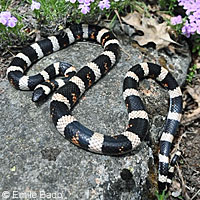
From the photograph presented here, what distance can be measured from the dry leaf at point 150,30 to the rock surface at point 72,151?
1001 millimetres

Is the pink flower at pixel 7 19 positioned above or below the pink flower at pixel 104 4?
below

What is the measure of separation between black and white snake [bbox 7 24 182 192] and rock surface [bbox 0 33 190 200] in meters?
0.15

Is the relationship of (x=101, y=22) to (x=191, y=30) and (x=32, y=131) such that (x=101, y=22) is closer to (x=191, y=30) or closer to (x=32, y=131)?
(x=191, y=30)

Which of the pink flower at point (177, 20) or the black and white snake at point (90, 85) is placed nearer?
the black and white snake at point (90, 85)

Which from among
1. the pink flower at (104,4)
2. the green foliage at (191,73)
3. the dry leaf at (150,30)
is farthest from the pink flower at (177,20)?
the pink flower at (104,4)

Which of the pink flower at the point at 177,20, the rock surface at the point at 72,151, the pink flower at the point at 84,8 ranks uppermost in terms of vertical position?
the pink flower at the point at 84,8

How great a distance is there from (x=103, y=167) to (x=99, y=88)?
1565 millimetres

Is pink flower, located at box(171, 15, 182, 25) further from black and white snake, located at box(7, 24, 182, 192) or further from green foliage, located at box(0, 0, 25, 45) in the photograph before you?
green foliage, located at box(0, 0, 25, 45)

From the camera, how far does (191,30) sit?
228 inches

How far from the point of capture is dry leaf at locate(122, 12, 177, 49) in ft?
20.3

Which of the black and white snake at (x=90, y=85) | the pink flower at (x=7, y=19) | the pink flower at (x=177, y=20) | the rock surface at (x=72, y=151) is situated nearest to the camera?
the rock surface at (x=72, y=151)

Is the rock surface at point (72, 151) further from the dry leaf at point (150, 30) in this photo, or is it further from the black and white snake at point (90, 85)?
the dry leaf at point (150, 30)

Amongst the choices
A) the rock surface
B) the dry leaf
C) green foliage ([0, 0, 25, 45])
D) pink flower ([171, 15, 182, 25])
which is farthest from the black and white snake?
pink flower ([171, 15, 182, 25])

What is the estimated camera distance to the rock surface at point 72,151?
407cm
